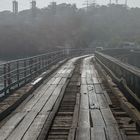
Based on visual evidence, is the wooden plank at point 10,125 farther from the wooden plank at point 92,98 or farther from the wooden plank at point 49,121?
the wooden plank at point 92,98

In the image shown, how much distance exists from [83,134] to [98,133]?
321 mm

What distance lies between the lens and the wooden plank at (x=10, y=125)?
803cm

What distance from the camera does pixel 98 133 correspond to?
8102 millimetres

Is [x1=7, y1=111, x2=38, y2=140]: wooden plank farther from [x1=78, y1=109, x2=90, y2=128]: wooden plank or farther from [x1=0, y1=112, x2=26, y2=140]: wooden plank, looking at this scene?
[x1=78, y1=109, x2=90, y2=128]: wooden plank

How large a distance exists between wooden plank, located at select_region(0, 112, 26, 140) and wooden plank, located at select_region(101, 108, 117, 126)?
206 cm

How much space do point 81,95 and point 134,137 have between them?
6.01 metres

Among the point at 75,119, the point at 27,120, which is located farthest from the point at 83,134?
the point at 27,120

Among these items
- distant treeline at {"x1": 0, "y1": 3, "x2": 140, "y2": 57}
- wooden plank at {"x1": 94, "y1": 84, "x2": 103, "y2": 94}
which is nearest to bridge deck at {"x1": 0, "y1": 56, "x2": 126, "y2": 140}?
wooden plank at {"x1": 94, "y1": 84, "x2": 103, "y2": 94}

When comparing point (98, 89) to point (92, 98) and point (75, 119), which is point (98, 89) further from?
point (75, 119)

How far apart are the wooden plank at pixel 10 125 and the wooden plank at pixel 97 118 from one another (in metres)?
1.76

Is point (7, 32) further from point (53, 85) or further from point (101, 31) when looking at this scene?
point (53, 85)

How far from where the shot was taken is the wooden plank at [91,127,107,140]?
25.5 ft

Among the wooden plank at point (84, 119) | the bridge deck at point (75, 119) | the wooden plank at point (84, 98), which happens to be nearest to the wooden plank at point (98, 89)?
the bridge deck at point (75, 119)

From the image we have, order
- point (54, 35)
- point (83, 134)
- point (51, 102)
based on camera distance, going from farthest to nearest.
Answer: point (54, 35) < point (51, 102) < point (83, 134)
